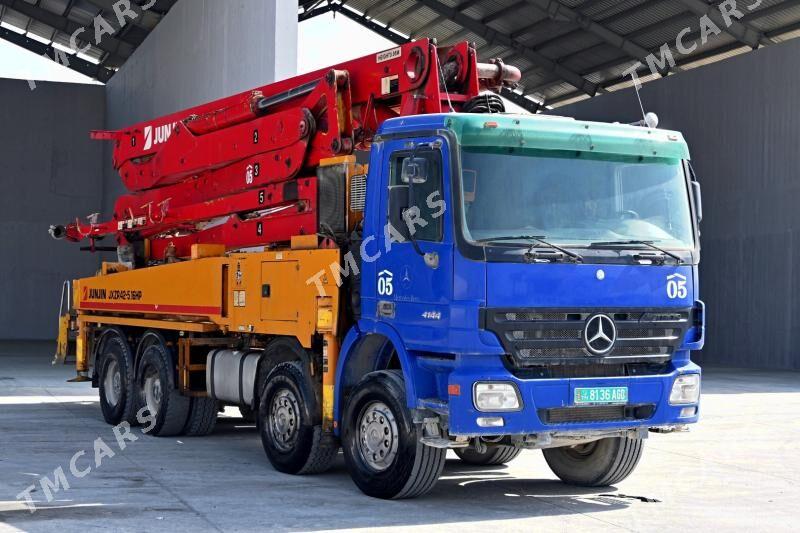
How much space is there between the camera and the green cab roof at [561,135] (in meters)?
8.15

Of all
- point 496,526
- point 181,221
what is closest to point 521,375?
point 496,526

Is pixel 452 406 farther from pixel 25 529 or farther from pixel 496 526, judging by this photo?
pixel 25 529

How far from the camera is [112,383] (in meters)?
14.0

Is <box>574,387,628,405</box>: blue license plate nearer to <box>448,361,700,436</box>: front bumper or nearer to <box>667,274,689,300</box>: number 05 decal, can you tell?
<box>448,361,700,436</box>: front bumper

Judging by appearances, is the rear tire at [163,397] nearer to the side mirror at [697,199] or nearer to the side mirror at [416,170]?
the side mirror at [416,170]

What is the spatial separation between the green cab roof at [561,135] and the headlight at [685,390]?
1.71 meters

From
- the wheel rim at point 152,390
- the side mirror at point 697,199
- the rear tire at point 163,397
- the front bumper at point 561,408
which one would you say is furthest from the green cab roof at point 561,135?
the wheel rim at point 152,390

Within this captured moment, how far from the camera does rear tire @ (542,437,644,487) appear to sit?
936 centimetres

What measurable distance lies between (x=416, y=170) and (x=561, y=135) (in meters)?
1.15

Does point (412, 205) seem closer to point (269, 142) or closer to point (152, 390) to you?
point (269, 142)

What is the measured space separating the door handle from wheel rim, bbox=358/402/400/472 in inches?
26.2

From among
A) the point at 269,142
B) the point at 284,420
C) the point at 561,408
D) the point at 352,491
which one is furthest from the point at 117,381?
the point at 561,408

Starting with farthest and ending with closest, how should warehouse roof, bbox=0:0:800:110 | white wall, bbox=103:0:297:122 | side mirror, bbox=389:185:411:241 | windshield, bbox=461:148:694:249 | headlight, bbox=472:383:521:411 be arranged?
warehouse roof, bbox=0:0:800:110, white wall, bbox=103:0:297:122, side mirror, bbox=389:185:411:241, windshield, bbox=461:148:694:249, headlight, bbox=472:383:521:411

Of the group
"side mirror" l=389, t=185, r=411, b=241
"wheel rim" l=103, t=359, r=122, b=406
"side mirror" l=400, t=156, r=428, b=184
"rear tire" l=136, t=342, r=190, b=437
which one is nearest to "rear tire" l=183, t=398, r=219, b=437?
"rear tire" l=136, t=342, r=190, b=437
